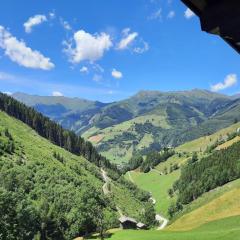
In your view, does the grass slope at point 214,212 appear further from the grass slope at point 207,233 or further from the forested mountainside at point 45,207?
the forested mountainside at point 45,207

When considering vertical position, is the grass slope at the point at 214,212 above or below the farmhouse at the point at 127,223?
above

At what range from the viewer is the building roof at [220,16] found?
731 centimetres

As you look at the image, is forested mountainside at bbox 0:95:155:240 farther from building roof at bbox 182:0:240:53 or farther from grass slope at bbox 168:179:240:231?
building roof at bbox 182:0:240:53

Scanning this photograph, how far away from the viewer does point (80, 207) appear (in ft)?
518

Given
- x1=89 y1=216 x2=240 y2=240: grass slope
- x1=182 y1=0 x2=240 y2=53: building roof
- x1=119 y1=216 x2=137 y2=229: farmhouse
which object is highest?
x1=182 y1=0 x2=240 y2=53: building roof

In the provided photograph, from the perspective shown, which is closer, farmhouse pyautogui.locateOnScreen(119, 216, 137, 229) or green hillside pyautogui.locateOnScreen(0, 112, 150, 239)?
green hillside pyautogui.locateOnScreen(0, 112, 150, 239)

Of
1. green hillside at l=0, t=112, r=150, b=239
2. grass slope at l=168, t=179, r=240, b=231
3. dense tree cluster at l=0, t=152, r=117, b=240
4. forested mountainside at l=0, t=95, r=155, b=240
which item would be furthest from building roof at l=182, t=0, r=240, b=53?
grass slope at l=168, t=179, r=240, b=231

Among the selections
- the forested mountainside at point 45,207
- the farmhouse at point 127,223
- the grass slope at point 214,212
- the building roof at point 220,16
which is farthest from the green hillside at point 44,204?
the building roof at point 220,16

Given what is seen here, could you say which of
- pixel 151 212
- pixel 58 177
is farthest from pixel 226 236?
pixel 58 177

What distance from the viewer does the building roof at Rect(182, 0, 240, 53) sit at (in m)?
7.31

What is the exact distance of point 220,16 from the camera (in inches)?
294

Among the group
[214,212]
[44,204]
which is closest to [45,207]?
[44,204]

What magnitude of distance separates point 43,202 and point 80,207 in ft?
41.9

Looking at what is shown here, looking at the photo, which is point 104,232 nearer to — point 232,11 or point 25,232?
point 25,232
